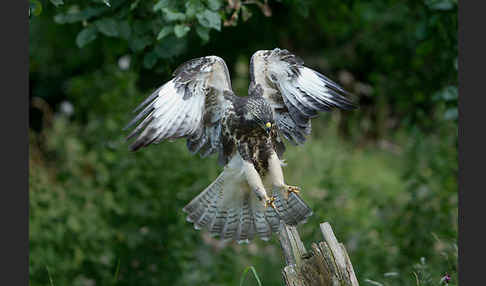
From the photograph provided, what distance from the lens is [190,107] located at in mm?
3248

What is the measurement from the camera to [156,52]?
3881 millimetres

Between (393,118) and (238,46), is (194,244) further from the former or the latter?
(393,118)

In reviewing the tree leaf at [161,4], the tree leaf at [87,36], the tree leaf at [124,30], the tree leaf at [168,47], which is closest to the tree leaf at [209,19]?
the tree leaf at [161,4]

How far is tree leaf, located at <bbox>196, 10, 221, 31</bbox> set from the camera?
3514 millimetres

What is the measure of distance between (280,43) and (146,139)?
5487 mm

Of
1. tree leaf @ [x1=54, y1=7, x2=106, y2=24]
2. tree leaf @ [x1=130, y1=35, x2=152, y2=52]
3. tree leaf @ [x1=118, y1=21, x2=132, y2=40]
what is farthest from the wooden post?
tree leaf @ [x1=54, y1=7, x2=106, y2=24]

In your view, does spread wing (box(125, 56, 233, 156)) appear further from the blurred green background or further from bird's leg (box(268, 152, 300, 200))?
the blurred green background

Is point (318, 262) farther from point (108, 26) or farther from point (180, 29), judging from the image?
point (108, 26)

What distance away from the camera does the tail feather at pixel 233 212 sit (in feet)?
11.9

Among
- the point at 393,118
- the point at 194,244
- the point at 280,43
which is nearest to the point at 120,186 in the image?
the point at 194,244

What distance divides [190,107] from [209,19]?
621 millimetres

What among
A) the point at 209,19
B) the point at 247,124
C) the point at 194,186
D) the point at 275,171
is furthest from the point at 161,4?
the point at 194,186

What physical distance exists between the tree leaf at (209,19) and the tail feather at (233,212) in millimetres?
905

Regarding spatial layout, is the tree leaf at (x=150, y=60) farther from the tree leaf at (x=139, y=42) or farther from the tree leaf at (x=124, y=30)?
the tree leaf at (x=124, y=30)
